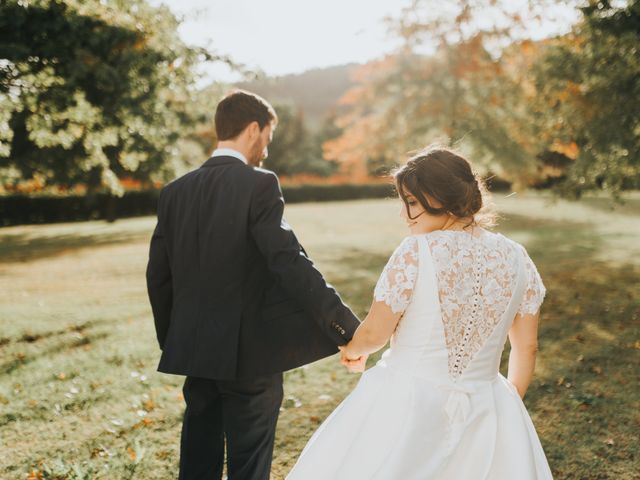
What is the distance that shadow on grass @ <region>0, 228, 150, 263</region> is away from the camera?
1601 centimetres

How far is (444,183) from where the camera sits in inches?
89.0

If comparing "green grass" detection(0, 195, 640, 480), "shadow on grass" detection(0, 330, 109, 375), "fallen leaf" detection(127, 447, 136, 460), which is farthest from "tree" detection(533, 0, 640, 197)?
"shadow on grass" detection(0, 330, 109, 375)

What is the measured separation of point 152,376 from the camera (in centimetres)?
595

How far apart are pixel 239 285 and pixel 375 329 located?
80 centimetres

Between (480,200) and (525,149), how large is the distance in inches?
827

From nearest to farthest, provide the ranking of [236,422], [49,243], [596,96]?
[236,422], [596,96], [49,243]

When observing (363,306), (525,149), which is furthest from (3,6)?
(525,149)

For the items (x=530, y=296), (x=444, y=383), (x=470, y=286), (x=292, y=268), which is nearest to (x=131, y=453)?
(x=292, y=268)

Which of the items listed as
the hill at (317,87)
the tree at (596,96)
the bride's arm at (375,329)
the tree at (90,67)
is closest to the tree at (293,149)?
the tree at (596,96)

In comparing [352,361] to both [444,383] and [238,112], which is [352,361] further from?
[238,112]

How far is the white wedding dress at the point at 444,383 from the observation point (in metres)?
2.24

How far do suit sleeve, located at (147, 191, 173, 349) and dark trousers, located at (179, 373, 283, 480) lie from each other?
1.26 ft

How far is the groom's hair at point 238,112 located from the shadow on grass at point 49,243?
14.2 meters

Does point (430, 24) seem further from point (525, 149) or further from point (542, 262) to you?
point (542, 262)
